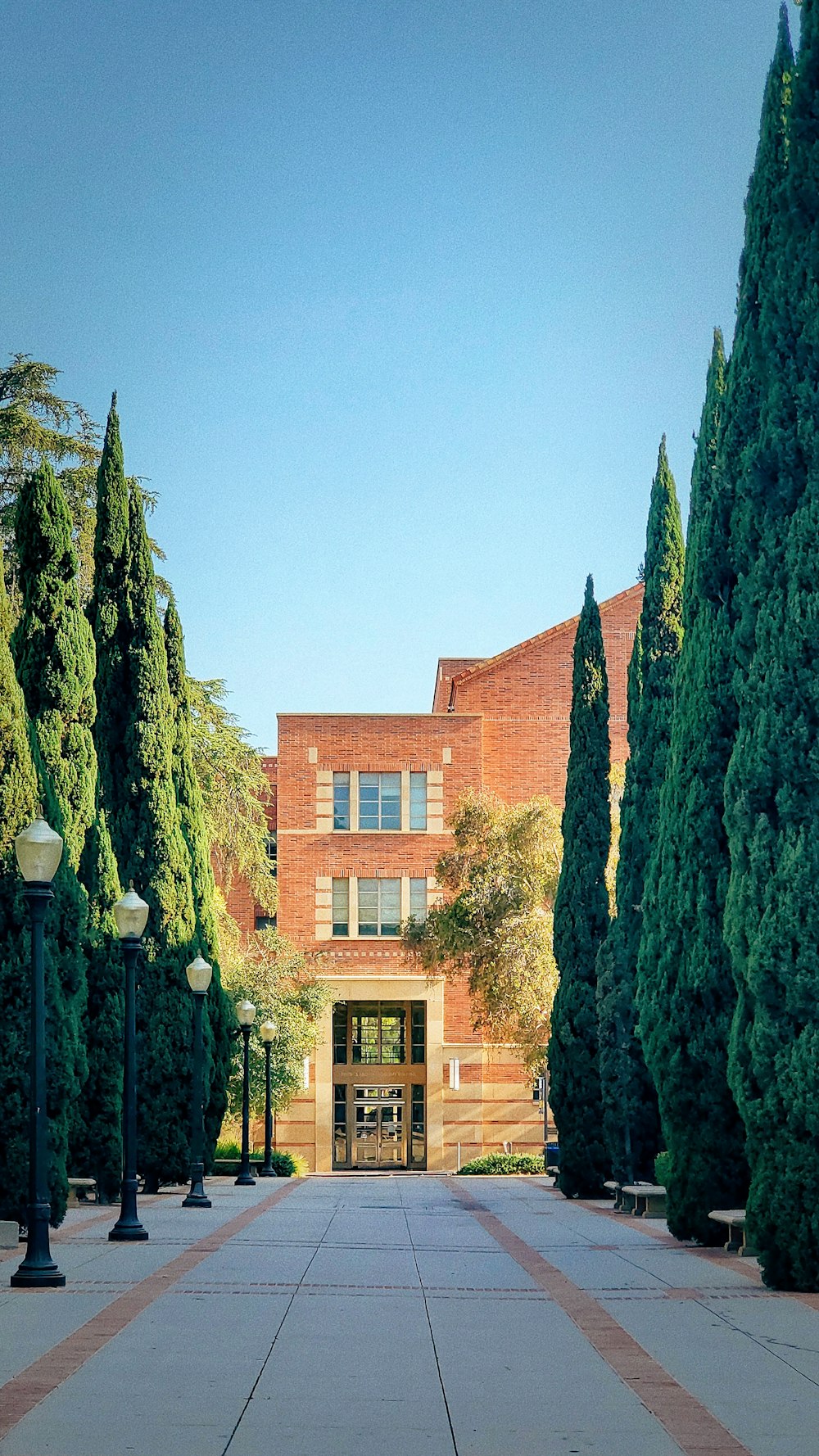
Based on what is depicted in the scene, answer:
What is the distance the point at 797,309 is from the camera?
12.3 metres

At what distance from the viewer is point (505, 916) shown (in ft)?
133

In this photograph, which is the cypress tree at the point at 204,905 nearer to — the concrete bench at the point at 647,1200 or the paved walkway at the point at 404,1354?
the concrete bench at the point at 647,1200

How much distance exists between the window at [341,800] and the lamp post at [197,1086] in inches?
1053

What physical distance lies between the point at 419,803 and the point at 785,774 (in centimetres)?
3702

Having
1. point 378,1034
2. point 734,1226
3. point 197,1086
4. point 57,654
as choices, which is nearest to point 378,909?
point 378,1034

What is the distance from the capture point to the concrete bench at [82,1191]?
2006 cm

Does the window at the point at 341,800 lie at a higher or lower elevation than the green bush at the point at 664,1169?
higher

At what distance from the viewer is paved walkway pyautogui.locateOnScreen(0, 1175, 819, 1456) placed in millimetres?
6637

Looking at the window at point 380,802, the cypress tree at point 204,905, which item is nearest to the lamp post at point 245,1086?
the cypress tree at point 204,905

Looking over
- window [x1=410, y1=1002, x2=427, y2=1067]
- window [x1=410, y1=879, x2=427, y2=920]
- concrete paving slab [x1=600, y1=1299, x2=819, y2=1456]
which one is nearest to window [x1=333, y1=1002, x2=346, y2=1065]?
window [x1=410, y1=1002, x2=427, y2=1067]

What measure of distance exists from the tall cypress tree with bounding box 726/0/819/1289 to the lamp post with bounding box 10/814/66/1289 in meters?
4.93

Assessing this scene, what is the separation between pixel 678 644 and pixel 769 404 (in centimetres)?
999

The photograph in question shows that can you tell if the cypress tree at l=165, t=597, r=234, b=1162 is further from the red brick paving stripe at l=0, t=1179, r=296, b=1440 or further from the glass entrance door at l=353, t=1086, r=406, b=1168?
the glass entrance door at l=353, t=1086, r=406, b=1168

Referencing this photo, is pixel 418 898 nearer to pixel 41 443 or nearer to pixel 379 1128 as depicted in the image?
pixel 379 1128
